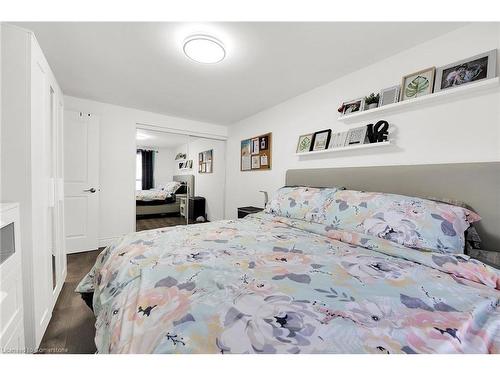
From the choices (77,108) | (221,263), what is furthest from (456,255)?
(77,108)

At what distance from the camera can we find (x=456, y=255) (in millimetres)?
1140

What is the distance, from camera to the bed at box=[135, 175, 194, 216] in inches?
147

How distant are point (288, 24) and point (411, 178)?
157 cm

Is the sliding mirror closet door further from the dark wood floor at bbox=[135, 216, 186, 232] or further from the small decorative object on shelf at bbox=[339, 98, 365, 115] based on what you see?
the small decorative object on shelf at bbox=[339, 98, 365, 115]

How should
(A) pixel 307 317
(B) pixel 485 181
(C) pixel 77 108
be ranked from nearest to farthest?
(A) pixel 307 317
(B) pixel 485 181
(C) pixel 77 108

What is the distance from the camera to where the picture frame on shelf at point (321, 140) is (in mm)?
2512

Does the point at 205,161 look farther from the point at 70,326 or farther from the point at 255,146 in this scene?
the point at 70,326

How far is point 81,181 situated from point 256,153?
2662 mm

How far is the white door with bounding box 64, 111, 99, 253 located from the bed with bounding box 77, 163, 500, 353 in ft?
6.65

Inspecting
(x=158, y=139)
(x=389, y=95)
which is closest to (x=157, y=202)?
(x=158, y=139)

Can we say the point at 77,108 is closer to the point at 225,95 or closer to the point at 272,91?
the point at 225,95

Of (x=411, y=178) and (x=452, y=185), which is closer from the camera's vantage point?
(x=452, y=185)

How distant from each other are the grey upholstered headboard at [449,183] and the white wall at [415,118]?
12 cm

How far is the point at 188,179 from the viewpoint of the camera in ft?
13.7
